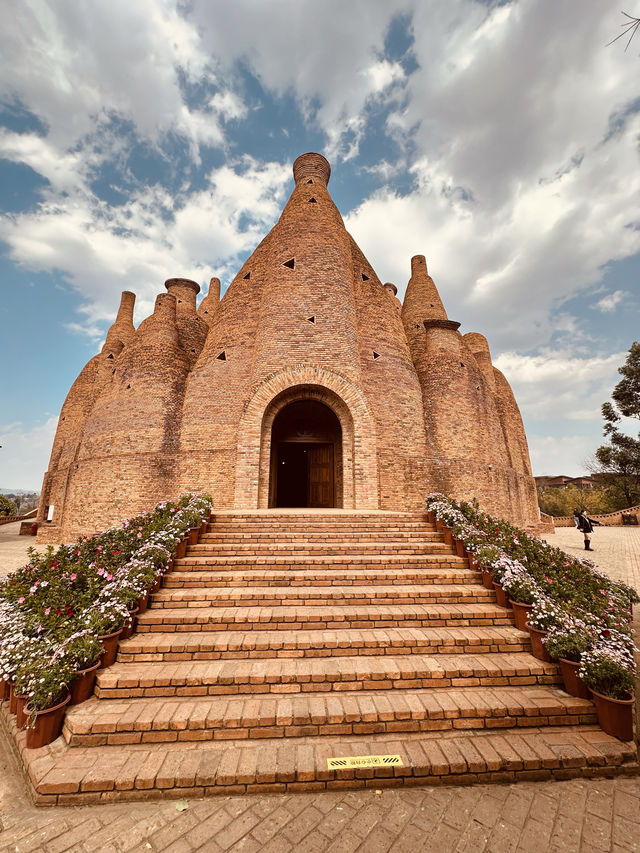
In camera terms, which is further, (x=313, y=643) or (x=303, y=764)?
(x=313, y=643)

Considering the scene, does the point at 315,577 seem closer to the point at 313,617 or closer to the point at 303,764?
the point at 313,617

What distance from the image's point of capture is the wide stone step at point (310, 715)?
9.88 feet

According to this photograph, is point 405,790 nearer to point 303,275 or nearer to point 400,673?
point 400,673

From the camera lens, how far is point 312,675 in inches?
140

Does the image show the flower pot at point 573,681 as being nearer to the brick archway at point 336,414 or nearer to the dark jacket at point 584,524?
the brick archway at point 336,414

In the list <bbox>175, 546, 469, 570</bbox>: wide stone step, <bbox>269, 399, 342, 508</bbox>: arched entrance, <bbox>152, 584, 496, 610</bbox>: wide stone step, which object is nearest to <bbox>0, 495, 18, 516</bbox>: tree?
<bbox>269, 399, 342, 508</bbox>: arched entrance

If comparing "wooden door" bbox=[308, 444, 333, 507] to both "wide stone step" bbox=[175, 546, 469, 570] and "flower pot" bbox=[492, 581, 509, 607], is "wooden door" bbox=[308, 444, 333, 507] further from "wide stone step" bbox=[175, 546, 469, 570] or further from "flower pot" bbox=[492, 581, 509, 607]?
"flower pot" bbox=[492, 581, 509, 607]

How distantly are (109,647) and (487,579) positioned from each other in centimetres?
510

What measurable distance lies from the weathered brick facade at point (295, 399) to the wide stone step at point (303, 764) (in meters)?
8.67

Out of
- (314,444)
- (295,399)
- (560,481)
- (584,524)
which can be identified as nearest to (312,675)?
(295,399)

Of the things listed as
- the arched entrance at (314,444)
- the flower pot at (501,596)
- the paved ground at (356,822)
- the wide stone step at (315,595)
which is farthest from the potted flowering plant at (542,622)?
the arched entrance at (314,444)

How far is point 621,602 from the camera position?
504cm

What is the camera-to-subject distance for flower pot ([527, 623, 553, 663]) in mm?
3980

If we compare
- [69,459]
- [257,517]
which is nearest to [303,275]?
[257,517]
